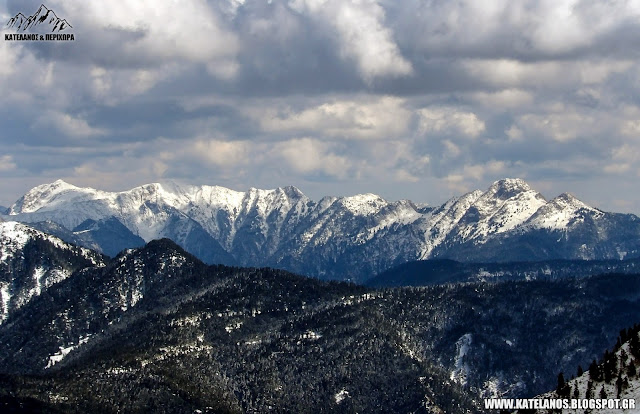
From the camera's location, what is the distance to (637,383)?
199 m

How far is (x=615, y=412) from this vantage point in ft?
620

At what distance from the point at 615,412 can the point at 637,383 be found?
12721 millimetres
